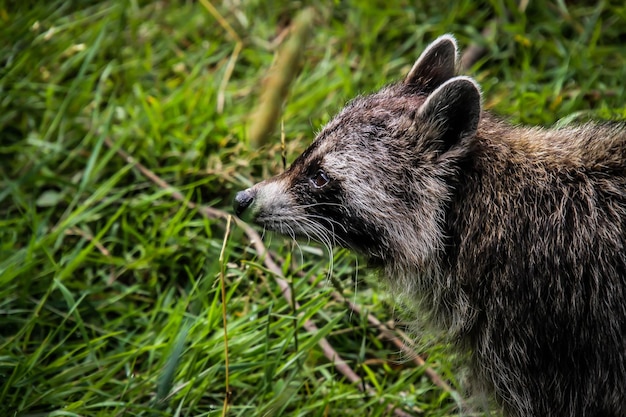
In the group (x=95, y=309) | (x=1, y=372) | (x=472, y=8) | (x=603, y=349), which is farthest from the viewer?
(x=472, y=8)

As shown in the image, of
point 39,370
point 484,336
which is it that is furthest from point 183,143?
point 484,336

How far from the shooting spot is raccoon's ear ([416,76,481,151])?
4.12m

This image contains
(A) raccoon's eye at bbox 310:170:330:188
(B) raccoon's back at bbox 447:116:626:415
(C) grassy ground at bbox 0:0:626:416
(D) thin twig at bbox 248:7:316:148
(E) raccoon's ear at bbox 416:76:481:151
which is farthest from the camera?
(C) grassy ground at bbox 0:0:626:416

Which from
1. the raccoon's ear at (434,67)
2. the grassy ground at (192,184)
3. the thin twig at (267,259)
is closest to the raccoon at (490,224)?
the raccoon's ear at (434,67)

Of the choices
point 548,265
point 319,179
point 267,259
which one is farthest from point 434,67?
point 267,259

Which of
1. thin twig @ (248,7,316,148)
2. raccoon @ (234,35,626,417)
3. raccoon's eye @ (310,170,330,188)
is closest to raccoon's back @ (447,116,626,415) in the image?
raccoon @ (234,35,626,417)

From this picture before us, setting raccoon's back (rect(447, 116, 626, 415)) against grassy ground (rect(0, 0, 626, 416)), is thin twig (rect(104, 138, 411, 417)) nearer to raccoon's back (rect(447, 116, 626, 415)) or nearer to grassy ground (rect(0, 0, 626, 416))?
grassy ground (rect(0, 0, 626, 416))

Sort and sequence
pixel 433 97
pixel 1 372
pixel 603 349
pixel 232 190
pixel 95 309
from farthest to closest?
pixel 232 190 < pixel 95 309 < pixel 1 372 < pixel 433 97 < pixel 603 349

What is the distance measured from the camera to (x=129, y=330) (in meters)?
5.44

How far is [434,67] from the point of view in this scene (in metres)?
4.74

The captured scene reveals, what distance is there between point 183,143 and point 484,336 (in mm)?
3073

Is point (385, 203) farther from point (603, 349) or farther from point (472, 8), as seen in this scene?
point (472, 8)

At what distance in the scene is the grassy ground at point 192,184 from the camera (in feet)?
16.0

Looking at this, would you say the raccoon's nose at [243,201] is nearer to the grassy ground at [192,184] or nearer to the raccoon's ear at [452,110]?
the grassy ground at [192,184]
